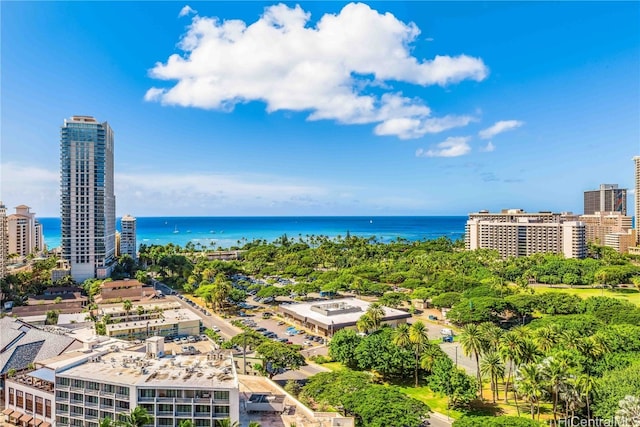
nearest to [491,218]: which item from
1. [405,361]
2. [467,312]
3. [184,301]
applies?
[467,312]

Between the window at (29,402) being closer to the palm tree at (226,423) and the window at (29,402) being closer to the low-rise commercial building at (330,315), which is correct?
the palm tree at (226,423)

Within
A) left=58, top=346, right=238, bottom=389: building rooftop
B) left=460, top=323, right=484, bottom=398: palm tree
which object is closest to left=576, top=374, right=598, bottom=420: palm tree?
left=460, top=323, right=484, bottom=398: palm tree

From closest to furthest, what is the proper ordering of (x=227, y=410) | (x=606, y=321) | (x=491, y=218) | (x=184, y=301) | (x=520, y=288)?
(x=227, y=410), (x=606, y=321), (x=184, y=301), (x=520, y=288), (x=491, y=218)

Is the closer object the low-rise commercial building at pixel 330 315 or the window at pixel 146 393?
the window at pixel 146 393

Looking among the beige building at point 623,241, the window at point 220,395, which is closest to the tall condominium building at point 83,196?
the window at point 220,395

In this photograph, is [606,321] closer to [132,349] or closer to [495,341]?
[495,341]

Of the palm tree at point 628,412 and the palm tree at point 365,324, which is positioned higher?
the palm tree at point 628,412

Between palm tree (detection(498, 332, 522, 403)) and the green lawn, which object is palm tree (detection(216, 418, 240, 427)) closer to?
the green lawn
